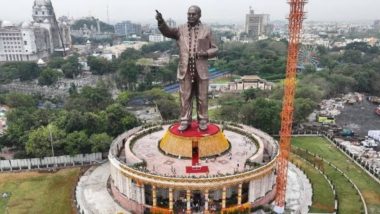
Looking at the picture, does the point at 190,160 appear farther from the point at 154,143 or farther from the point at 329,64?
the point at 329,64

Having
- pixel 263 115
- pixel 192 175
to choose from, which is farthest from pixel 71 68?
pixel 192 175

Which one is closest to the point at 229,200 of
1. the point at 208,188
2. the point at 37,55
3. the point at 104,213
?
the point at 208,188

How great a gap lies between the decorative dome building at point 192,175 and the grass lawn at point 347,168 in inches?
340

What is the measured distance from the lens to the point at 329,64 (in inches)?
3880

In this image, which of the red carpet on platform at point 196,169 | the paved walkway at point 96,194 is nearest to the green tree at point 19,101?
the paved walkway at point 96,194

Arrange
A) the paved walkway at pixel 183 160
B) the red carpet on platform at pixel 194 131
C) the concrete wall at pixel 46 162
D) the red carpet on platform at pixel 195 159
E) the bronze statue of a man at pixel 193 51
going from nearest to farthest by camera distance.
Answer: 1. the paved walkway at pixel 183 160
2. the red carpet on platform at pixel 195 159
3. the bronze statue of a man at pixel 193 51
4. the red carpet on platform at pixel 194 131
5. the concrete wall at pixel 46 162

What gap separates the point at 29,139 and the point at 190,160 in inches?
754

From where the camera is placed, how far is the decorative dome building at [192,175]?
28.4m

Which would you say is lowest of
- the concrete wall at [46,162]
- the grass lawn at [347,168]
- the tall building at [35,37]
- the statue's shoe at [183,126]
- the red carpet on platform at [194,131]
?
the grass lawn at [347,168]

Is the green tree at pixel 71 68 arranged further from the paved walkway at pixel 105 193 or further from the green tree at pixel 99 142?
the paved walkway at pixel 105 193

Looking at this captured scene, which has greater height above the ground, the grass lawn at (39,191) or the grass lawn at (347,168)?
the grass lawn at (39,191)

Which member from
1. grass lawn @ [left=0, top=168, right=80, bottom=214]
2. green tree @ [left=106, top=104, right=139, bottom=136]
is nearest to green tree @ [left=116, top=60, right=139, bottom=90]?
green tree @ [left=106, top=104, right=139, bottom=136]

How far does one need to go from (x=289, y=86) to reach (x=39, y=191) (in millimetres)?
24967

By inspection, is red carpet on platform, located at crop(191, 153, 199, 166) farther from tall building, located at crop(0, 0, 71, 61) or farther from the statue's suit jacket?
tall building, located at crop(0, 0, 71, 61)
